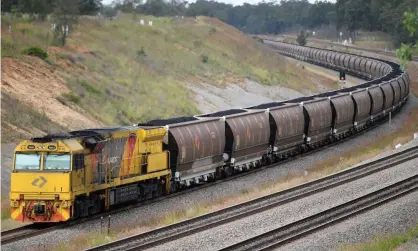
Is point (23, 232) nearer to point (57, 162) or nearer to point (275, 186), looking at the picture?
point (57, 162)

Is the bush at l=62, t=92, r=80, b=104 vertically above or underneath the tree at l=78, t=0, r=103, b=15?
underneath

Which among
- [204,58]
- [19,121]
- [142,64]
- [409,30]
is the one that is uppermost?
[409,30]

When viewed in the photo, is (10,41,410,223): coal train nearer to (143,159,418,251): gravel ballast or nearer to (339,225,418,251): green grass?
→ (143,159,418,251): gravel ballast

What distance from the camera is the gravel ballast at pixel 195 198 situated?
21.9 metres

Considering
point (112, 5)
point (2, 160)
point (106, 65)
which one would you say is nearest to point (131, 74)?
point (106, 65)

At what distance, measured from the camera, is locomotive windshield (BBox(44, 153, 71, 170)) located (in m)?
22.7

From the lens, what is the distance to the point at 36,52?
48562 mm

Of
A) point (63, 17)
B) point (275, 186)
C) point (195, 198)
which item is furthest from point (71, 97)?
point (195, 198)

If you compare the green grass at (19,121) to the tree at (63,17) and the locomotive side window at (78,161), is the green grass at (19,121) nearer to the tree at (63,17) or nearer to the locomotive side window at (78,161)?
the locomotive side window at (78,161)

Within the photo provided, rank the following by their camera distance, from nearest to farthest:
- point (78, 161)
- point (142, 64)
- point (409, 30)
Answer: point (409, 30), point (78, 161), point (142, 64)

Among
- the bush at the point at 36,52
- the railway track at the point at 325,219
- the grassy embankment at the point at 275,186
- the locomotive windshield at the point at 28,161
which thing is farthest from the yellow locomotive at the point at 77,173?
the bush at the point at 36,52

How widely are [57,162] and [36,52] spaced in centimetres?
2733

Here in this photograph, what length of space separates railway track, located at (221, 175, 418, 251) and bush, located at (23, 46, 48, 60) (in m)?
27.9

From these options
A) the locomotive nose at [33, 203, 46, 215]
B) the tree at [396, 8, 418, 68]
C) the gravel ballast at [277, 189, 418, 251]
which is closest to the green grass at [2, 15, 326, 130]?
the locomotive nose at [33, 203, 46, 215]
